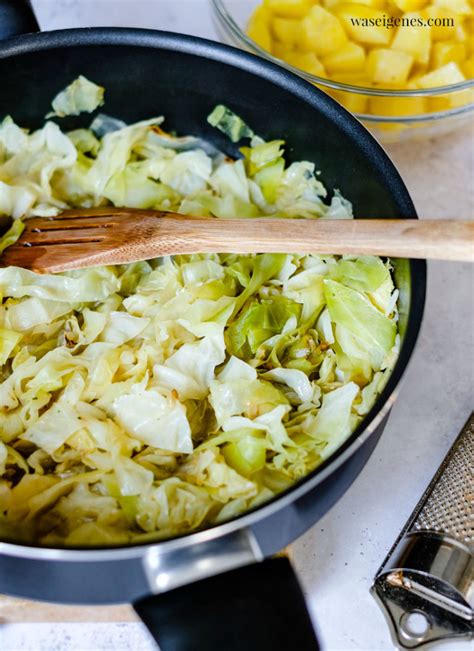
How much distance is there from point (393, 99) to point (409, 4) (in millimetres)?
211

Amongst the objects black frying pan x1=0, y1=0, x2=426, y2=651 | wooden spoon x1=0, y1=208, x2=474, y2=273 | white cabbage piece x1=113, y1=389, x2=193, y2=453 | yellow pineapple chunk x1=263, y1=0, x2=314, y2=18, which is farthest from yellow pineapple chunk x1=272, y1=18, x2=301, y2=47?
white cabbage piece x1=113, y1=389, x2=193, y2=453

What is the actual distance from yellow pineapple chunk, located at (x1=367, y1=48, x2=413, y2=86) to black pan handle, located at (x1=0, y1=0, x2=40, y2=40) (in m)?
0.63

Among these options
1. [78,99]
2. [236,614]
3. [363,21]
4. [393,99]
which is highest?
[363,21]

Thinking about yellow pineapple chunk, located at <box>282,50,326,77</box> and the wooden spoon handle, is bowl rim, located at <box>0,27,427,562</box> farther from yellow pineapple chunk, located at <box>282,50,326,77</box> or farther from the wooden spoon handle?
yellow pineapple chunk, located at <box>282,50,326,77</box>

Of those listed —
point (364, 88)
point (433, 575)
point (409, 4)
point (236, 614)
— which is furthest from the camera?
point (409, 4)

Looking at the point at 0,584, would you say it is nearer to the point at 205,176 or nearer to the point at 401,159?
the point at 205,176

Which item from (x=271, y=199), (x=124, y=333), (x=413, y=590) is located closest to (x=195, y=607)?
(x=413, y=590)

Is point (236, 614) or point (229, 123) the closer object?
point (236, 614)

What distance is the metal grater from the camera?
104cm

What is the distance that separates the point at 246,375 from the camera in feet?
3.72

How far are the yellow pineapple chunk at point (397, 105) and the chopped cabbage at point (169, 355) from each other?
0.73ft

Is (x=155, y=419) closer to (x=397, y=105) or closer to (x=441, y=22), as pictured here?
(x=397, y=105)

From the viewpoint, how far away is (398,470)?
1225 millimetres

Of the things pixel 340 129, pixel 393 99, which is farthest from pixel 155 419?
pixel 393 99
